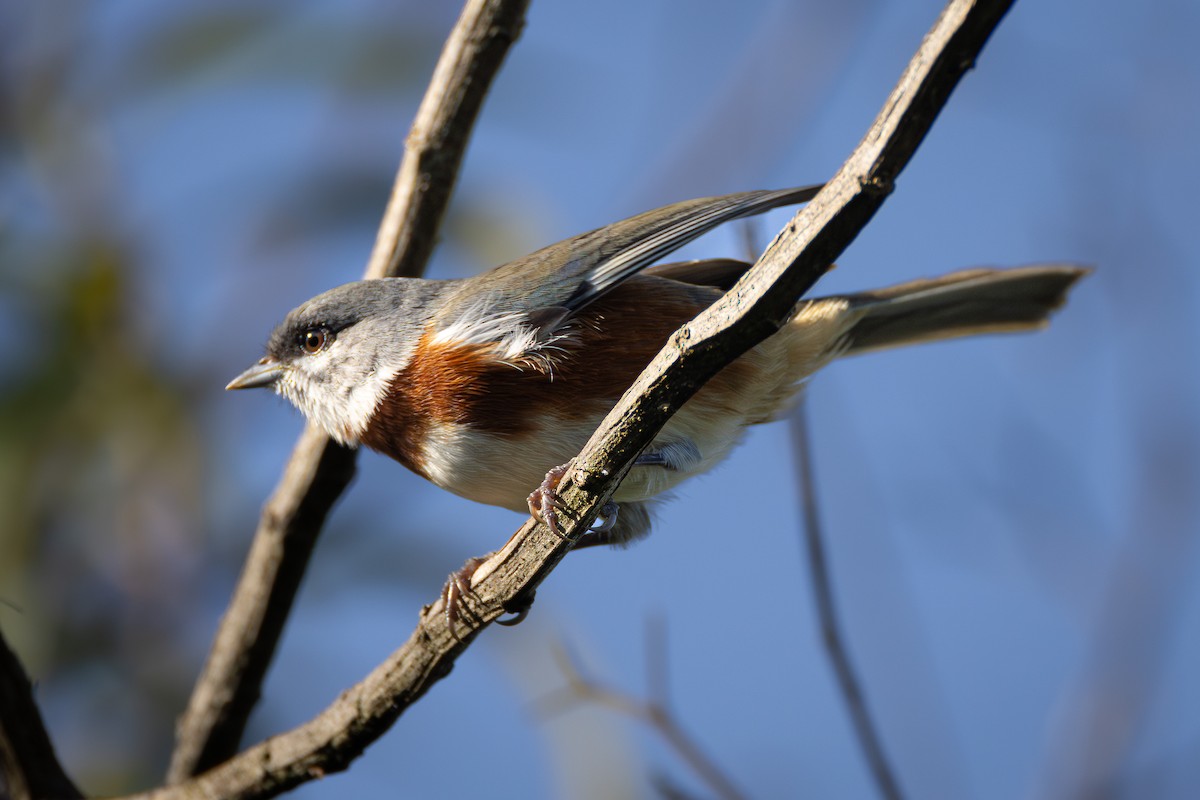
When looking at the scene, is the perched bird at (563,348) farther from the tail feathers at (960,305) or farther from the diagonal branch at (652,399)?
the diagonal branch at (652,399)

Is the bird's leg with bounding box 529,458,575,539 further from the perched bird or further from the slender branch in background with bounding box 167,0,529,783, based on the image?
the slender branch in background with bounding box 167,0,529,783

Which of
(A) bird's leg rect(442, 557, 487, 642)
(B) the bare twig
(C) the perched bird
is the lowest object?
(B) the bare twig

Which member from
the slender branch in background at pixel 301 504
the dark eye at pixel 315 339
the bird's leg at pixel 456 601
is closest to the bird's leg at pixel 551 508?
the bird's leg at pixel 456 601

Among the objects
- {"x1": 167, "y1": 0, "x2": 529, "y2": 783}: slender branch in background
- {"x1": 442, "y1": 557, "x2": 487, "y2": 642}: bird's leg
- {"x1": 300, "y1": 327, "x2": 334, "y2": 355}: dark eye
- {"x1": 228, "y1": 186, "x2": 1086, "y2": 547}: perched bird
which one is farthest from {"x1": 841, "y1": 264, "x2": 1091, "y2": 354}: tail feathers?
{"x1": 300, "y1": 327, "x2": 334, "y2": 355}: dark eye

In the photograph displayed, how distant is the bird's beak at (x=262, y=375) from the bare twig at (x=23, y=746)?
3.49ft

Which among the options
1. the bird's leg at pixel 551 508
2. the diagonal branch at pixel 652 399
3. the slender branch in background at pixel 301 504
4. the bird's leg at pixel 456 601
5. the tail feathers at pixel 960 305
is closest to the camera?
the diagonal branch at pixel 652 399

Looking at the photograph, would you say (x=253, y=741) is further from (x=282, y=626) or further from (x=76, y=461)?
(x=76, y=461)

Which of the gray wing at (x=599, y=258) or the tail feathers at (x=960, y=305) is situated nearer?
the gray wing at (x=599, y=258)

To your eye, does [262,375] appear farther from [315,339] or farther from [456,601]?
[456,601]

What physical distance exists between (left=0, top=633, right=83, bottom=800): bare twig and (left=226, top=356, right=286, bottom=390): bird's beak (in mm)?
1064

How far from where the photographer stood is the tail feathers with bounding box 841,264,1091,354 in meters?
3.34

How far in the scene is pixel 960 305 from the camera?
135 inches

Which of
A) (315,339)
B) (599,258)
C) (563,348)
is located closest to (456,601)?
(563,348)

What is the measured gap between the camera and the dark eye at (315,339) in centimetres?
334
